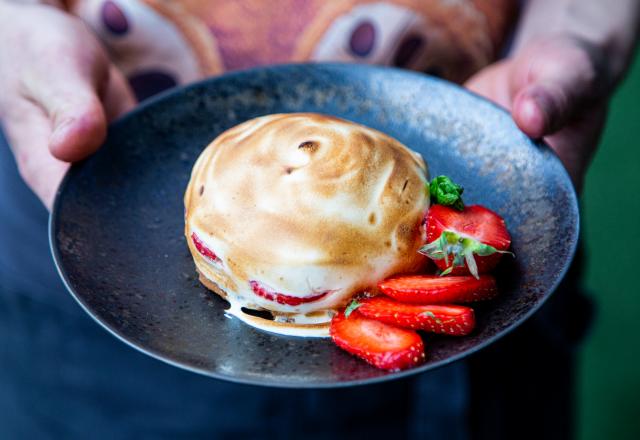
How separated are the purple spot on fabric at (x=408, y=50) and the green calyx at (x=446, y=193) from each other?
0.46m

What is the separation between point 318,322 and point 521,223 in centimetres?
36

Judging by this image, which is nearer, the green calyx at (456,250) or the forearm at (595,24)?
the green calyx at (456,250)

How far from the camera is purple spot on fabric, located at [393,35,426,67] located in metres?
1.42

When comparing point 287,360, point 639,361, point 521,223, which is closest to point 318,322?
point 287,360

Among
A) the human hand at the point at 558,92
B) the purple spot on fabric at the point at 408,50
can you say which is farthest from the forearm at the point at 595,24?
the purple spot on fabric at the point at 408,50

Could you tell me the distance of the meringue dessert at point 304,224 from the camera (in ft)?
3.21

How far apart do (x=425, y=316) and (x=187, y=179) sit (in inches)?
21.8

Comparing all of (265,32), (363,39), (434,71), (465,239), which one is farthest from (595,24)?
(465,239)

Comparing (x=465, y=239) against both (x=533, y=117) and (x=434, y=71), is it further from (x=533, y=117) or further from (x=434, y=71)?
(x=434, y=71)

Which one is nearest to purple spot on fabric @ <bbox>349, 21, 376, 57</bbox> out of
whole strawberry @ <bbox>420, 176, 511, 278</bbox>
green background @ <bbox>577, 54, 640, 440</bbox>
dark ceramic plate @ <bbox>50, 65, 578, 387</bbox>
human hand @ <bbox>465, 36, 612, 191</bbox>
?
dark ceramic plate @ <bbox>50, 65, 578, 387</bbox>

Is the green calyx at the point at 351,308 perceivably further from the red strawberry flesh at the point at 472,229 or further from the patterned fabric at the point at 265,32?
the patterned fabric at the point at 265,32

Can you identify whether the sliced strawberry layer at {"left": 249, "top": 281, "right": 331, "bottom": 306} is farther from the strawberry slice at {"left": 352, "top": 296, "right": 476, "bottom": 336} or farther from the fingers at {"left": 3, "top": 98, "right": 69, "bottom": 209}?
the fingers at {"left": 3, "top": 98, "right": 69, "bottom": 209}

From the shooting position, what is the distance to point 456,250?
96 cm

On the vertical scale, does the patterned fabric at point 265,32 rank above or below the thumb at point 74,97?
above
